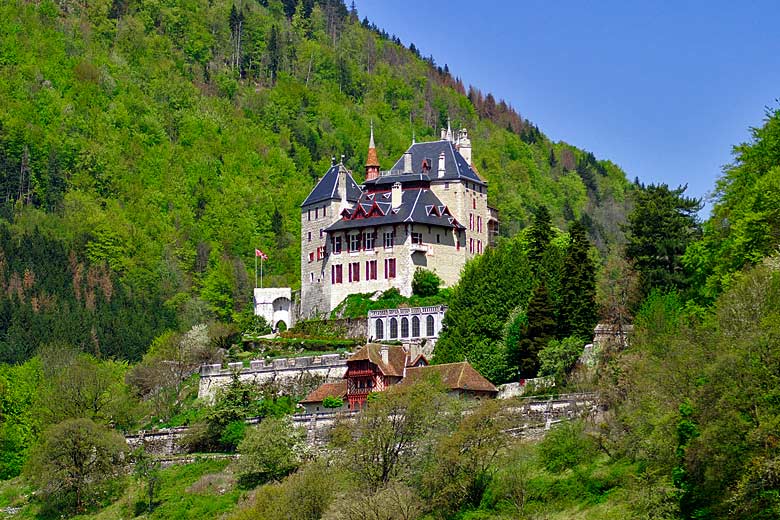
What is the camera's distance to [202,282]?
14112 centimetres

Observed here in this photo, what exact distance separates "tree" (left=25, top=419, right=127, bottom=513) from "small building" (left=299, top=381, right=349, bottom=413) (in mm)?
9793

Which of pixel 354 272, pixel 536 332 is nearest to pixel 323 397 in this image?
pixel 536 332

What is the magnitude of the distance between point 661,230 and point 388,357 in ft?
51.5

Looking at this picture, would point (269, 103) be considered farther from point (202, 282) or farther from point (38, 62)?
point (202, 282)

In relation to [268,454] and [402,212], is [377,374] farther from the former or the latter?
[402,212]

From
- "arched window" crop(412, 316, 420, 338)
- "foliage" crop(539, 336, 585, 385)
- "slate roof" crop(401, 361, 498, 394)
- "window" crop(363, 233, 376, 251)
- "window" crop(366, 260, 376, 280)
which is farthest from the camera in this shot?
"window" crop(363, 233, 376, 251)

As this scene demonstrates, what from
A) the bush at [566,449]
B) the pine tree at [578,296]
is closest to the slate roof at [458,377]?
the pine tree at [578,296]

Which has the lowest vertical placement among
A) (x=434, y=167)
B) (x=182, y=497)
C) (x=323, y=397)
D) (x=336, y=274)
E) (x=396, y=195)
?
(x=182, y=497)

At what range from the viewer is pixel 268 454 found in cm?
7138

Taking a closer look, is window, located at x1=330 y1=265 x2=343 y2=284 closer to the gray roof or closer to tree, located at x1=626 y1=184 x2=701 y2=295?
the gray roof

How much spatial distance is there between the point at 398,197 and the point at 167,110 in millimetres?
97096

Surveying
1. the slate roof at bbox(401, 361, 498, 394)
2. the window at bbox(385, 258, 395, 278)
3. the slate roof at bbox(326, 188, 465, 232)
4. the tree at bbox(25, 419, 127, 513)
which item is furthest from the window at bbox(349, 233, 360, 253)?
the tree at bbox(25, 419, 127, 513)

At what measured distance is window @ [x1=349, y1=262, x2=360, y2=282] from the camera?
9462 centimetres

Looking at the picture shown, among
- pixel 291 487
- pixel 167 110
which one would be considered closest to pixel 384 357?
pixel 291 487
